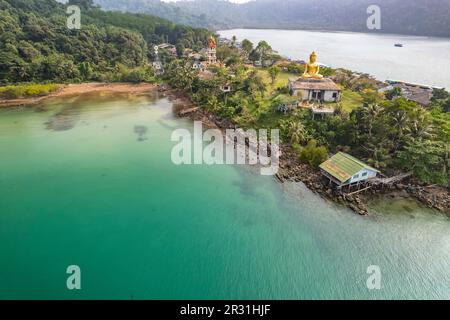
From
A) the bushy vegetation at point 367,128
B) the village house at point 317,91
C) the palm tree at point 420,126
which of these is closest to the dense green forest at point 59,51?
the bushy vegetation at point 367,128

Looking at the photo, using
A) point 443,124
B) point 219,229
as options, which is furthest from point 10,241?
point 443,124

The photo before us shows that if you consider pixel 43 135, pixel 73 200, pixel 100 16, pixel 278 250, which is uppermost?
pixel 100 16

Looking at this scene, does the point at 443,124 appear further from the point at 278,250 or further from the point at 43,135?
the point at 43,135

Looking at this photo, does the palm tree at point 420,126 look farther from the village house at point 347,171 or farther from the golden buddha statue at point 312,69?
the golden buddha statue at point 312,69

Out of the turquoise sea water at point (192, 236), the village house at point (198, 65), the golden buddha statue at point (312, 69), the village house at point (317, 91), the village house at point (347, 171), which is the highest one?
the village house at point (198, 65)

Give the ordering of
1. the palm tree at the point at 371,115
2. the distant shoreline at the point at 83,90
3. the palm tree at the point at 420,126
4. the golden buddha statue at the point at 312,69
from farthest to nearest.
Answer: the distant shoreline at the point at 83,90
the golden buddha statue at the point at 312,69
the palm tree at the point at 371,115
the palm tree at the point at 420,126

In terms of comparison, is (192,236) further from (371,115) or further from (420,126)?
(420,126)
